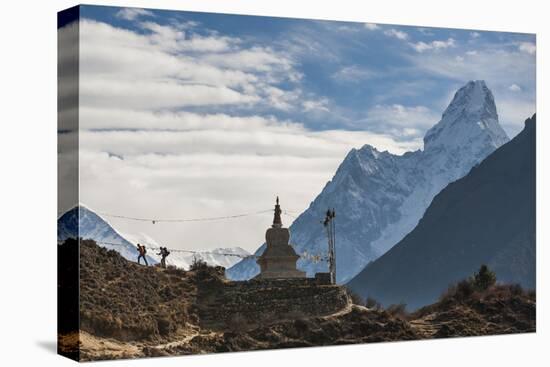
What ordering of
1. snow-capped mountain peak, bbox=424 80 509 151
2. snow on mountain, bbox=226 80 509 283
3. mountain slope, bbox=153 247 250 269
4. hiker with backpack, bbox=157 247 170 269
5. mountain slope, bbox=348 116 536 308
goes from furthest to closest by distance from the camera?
snow-capped mountain peak, bbox=424 80 509 151
mountain slope, bbox=348 116 536 308
snow on mountain, bbox=226 80 509 283
mountain slope, bbox=153 247 250 269
hiker with backpack, bbox=157 247 170 269

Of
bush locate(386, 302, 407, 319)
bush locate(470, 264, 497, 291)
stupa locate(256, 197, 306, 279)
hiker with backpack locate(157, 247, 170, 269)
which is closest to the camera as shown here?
A: hiker with backpack locate(157, 247, 170, 269)

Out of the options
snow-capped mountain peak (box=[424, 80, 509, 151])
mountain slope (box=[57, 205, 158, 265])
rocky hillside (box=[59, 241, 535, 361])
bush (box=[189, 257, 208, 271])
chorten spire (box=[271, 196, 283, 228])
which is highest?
snow-capped mountain peak (box=[424, 80, 509, 151])

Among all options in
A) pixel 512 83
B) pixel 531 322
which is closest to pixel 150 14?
pixel 512 83

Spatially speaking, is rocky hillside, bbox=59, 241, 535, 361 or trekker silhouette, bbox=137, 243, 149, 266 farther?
trekker silhouette, bbox=137, 243, 149, 266

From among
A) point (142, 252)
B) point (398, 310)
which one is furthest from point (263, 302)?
point (398, 310)

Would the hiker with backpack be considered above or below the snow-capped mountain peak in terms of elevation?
below

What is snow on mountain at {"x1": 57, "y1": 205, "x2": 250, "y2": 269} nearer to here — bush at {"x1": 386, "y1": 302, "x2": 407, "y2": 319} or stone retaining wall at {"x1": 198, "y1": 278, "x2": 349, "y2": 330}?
stone retaining wall at {"x1": 198, "y1": 278, "x2": 349, "y2": 330}

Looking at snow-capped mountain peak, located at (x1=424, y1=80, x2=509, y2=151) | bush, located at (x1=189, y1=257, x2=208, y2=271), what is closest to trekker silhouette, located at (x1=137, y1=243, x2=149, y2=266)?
bush, located at (x1=189, y1=257, x2=208, y2=271)

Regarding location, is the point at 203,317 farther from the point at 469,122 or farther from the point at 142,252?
the point at 469,122
